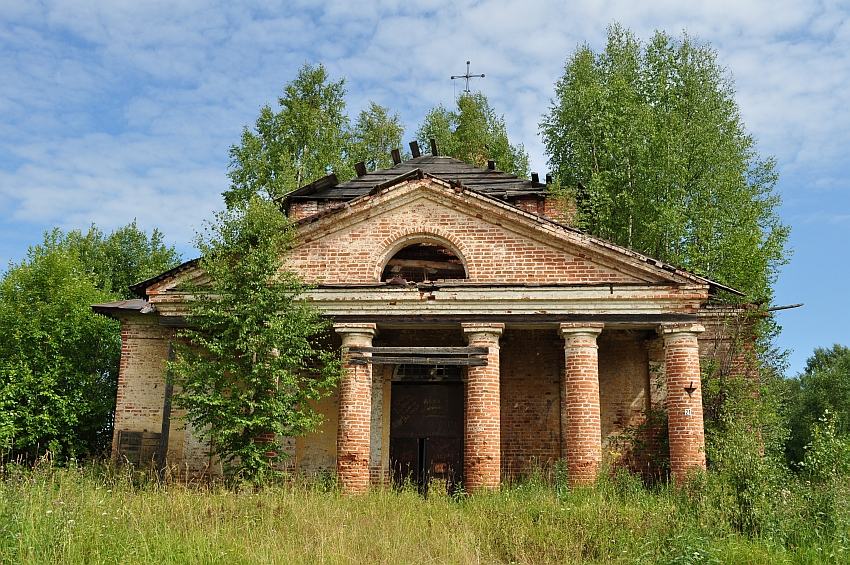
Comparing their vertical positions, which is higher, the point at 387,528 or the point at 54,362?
the point at 54,362

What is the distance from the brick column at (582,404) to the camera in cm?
1156

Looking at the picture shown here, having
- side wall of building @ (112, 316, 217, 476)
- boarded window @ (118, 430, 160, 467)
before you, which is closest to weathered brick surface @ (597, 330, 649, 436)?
side wall of building @ (112, 316, 217, 476)

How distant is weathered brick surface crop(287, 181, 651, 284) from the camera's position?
12.5 m

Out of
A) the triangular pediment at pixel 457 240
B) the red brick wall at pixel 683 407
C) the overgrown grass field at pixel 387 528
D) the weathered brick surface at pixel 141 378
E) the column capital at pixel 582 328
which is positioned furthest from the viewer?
the weathered brick surface at pixel 141 378

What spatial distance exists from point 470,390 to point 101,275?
2211 centimetres

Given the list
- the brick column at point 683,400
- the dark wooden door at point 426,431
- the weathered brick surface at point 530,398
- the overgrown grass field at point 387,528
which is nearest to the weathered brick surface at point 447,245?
the brick column at point 683,400

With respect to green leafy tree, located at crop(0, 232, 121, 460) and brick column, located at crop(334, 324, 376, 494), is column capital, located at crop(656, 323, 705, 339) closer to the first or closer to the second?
brick column, located at crop(334, 324, 376, 494)

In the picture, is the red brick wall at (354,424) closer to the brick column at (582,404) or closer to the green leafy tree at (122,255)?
the brick column at (582,404)

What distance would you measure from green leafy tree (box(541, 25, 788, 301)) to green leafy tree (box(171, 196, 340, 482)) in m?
9.92

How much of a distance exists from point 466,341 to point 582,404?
2.26 metres

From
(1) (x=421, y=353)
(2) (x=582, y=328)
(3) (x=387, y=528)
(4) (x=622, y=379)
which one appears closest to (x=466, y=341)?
(1) (x=421, y=353)

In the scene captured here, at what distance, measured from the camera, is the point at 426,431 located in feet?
Answer: 45.4

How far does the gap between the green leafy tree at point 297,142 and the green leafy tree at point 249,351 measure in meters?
12.0

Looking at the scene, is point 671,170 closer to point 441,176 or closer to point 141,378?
point 441,176
